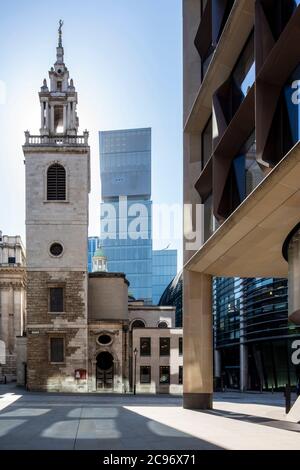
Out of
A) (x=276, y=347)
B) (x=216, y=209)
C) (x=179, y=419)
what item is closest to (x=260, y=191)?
(x=216, y=209)

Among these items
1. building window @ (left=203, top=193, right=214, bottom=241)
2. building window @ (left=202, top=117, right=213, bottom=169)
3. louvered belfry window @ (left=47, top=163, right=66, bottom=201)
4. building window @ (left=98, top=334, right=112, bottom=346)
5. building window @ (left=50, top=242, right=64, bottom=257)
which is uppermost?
louvered belfry window @ (left=47, top=163, right=66, bottom=201)

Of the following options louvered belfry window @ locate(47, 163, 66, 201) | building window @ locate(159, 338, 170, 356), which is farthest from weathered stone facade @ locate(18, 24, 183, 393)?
building window @ locate(159, 338, 170, 356)

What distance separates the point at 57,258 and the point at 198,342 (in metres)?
30.1

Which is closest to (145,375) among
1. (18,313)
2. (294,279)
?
(18,313)

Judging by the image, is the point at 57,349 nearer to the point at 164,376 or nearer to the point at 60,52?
the point at 164,376

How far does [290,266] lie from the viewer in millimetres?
22578

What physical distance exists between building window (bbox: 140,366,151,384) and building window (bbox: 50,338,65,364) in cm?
978

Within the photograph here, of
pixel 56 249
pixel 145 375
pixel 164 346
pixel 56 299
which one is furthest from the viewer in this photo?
pixel 164 346

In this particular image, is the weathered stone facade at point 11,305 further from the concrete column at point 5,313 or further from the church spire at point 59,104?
the church spire at point 59,104

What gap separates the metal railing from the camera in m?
61.8

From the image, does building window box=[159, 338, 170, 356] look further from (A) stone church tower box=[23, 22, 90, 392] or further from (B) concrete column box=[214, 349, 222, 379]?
(B) concrete column box=[214, 349, 222, 379]

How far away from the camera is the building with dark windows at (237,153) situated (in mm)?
18703

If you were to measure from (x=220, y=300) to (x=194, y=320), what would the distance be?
200 ft

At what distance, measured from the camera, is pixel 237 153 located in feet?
81.2
